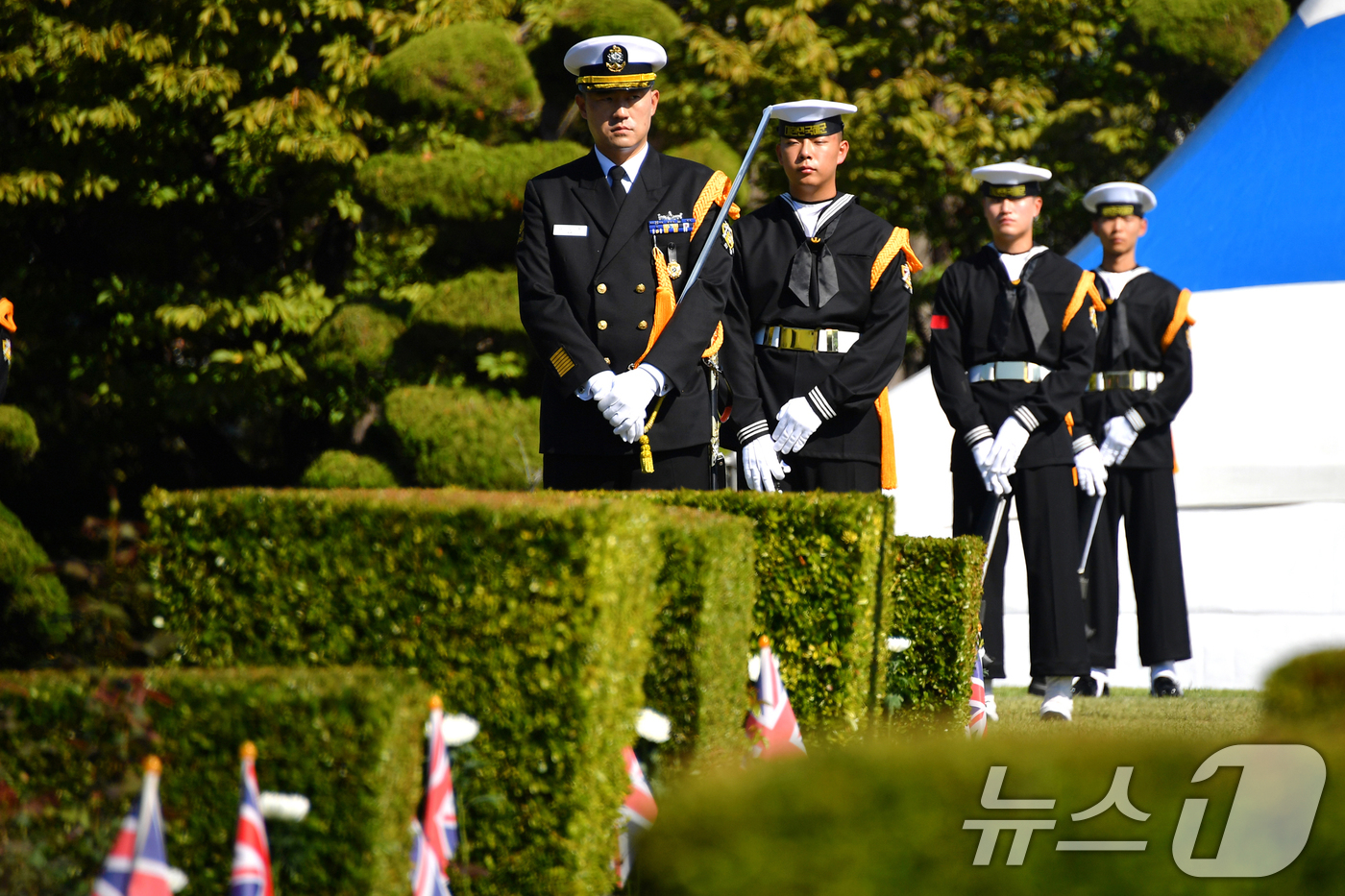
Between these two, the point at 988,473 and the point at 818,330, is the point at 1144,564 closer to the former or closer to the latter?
the point at 988,473

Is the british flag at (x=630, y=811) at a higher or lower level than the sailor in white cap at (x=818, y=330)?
lower

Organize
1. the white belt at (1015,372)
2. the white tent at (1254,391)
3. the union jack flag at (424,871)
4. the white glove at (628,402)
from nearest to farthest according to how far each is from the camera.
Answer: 1. the union jack flag at (424,871)
2. the white glove at (628,402)
3. the white belt at (1015,372)
4. the white tent at (1254,391)

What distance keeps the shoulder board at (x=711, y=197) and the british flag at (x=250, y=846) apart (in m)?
3.06

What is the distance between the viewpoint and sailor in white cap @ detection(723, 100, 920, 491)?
19.2ft

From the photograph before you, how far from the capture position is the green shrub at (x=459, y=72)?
11.3m

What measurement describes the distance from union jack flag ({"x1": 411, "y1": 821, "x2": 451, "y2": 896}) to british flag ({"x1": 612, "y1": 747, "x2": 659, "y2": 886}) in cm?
52

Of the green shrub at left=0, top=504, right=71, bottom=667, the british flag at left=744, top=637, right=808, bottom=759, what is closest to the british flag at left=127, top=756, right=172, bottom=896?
the british flag at left=744, top=637, right=808, bottom=759

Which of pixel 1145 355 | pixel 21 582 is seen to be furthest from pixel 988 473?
pixel 21 582

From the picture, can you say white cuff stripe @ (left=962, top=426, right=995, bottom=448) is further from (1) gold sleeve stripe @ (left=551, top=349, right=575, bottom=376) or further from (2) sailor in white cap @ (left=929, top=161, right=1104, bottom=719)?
(1) gold sleeve stripe @ (left=551, top=349, right=575, bottom=376)

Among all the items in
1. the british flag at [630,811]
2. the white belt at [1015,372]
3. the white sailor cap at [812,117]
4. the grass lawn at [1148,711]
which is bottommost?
the grass lawn at [1148,711]

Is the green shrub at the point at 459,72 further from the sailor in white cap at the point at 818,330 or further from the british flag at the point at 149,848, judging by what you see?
the british flag at the point at 149,848

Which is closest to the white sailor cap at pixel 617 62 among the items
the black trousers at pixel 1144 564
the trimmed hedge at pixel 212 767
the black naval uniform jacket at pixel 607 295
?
the black naval uniform jacket at pixel 607 295

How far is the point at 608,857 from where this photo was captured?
3.10 meters

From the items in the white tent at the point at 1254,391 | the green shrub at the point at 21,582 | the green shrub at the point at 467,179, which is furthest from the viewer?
the green shrub at the point at 467,179
